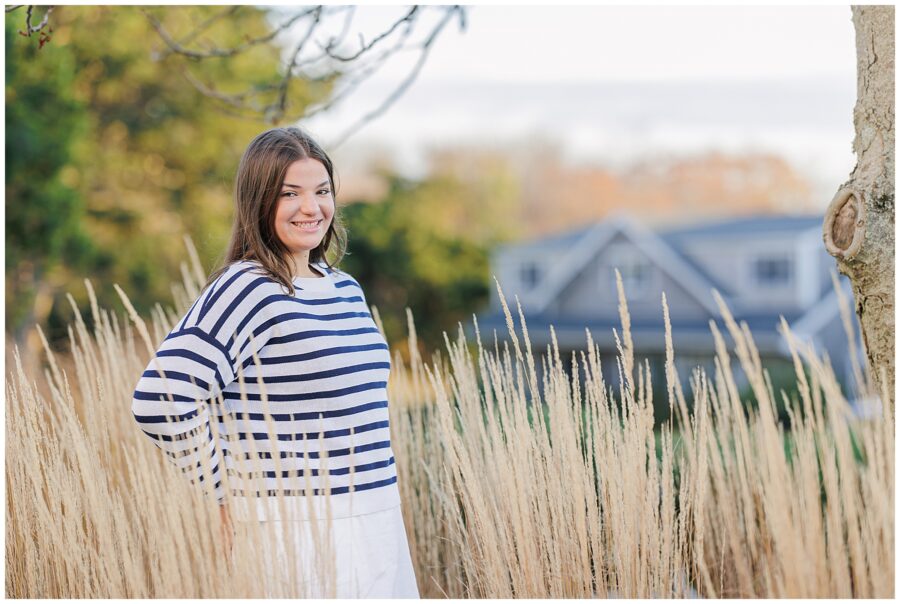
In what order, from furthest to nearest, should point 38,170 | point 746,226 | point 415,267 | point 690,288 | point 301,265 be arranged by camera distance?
point 415,267
point 746,226
point 690,288
point 38,170
point 301,265

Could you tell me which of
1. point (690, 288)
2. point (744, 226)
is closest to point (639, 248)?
point (690, 288)

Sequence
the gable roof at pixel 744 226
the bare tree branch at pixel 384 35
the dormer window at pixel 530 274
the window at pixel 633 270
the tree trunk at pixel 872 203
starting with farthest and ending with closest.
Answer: the dormer window at pixel 530 274 < the window at pixel 633 270 < the gable roof at pixel 744 226 < the bare tree branch at pixel 384 35 < the tree trunk at pixel 872 203

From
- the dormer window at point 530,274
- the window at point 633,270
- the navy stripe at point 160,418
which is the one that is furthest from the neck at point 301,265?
the dormer window at point 530,274

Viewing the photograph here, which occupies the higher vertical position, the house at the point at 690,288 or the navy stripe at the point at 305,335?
the navy stripe at the point at 305,335

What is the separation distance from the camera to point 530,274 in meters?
20.2

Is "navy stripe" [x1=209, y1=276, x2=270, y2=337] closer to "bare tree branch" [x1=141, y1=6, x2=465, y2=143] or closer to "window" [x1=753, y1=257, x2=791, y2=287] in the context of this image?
"bare tree branch" [x1=141, y1=6, x2=465, y2=143]

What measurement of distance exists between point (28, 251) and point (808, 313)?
42.5 feet

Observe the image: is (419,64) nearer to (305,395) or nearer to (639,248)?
(305,395)

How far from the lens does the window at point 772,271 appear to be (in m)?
15.9

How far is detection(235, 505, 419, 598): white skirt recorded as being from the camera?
166 centimetres

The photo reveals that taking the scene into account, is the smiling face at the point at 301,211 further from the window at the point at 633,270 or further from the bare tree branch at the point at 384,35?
the window at the point at 633,270

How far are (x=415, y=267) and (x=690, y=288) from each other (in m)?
5.65

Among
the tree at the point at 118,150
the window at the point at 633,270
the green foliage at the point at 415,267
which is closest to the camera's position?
the tree at the point at 118,150

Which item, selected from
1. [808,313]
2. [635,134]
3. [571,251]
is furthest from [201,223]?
[635,134]
